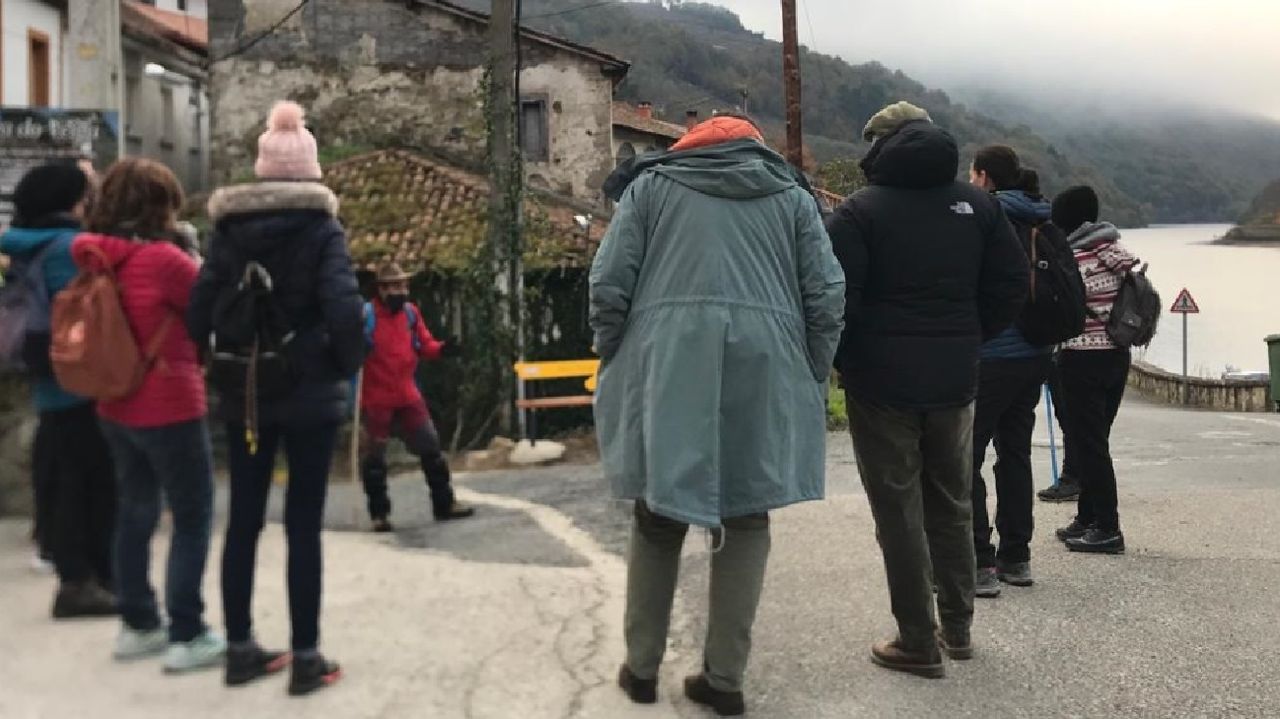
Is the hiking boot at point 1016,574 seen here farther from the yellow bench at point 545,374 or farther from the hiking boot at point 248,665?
the yellow bench at point 545,374

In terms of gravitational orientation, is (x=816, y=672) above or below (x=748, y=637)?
below

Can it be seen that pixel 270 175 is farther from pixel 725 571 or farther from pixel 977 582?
pixel 977 582

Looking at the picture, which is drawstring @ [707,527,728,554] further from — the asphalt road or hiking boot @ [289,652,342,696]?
hiking boot @ [289,652,342,696]

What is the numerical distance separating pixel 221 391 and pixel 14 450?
315cm

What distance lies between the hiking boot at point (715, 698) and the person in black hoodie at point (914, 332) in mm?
729

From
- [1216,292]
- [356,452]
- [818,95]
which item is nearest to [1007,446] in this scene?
[356,452]

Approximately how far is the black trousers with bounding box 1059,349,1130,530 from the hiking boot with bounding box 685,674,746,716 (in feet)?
8.89

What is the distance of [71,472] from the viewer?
14.2 ft

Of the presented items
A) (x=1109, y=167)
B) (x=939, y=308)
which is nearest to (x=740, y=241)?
(x=939, y=308)

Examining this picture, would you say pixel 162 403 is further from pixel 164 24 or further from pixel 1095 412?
pixel 164 24

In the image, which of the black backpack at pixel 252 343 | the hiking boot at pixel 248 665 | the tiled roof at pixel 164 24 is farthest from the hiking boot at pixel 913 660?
the tiled roof at pixel 164 24

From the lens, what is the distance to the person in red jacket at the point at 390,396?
6680 millimetres

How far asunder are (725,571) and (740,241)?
1009mm

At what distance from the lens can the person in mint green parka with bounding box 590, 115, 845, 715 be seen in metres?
3.40
